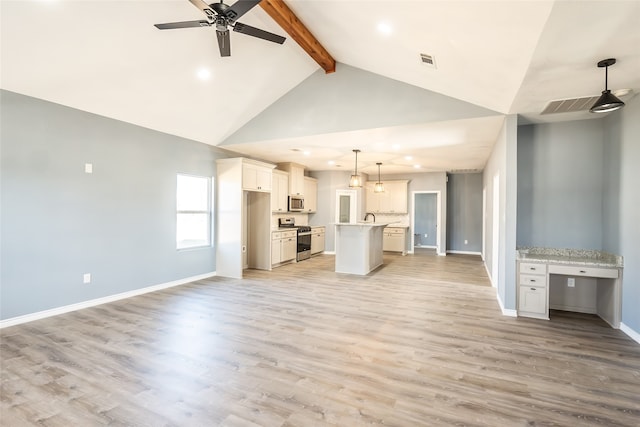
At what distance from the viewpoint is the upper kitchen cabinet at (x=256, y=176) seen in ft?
19.8

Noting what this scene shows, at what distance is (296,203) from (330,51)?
4.36 m

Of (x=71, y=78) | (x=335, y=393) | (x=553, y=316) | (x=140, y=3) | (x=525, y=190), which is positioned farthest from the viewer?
(x=525, y=190)

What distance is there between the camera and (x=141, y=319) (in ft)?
12.0

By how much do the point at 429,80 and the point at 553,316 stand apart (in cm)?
348

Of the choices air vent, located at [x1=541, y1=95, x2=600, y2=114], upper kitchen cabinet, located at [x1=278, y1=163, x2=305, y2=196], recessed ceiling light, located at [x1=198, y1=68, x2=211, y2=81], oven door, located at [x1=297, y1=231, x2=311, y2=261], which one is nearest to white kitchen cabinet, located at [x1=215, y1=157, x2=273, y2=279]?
upper kitchen cabinet, located at [x1=278, y1=163, x2=305, y2=196]

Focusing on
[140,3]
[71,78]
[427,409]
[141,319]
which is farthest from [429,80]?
[141,319]

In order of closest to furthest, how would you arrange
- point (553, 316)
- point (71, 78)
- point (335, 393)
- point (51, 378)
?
point (335, 393), point (51, 378), point (71, 78), point (553, 316)

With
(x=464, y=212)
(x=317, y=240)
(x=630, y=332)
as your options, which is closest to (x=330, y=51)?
(x=630, y=332)

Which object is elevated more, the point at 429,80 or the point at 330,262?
the point at 429,80

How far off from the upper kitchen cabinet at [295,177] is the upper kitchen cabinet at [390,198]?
2.79 meters

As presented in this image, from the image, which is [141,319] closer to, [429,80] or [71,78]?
[71,78]

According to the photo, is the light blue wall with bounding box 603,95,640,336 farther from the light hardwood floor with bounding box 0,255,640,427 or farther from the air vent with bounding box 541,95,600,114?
the light hardwood floor with bounding box 0,255,640,427

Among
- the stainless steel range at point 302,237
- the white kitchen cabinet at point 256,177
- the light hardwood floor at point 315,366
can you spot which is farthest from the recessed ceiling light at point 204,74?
the stainless steel range at point 302,237

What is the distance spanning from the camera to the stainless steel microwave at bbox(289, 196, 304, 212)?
8008mm
